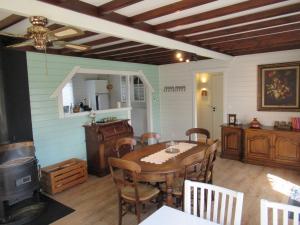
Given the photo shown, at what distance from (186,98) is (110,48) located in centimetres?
294

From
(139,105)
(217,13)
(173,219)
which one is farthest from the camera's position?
(139,105)

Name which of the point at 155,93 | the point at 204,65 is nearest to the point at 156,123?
the point at 155,93

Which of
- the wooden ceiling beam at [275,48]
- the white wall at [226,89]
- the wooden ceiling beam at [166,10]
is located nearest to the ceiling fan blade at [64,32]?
the wooden ceiling beam at [166,10]

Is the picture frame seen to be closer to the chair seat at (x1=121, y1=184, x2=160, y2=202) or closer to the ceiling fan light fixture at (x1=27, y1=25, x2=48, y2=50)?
the chair seat at (x1=121, y1=184, x2=160, y2=202)

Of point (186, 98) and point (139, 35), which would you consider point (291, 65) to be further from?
point (139, 35)

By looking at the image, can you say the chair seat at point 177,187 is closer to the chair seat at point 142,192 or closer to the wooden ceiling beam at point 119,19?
the chair seat at point 142,192

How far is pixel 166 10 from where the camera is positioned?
2.24 meters

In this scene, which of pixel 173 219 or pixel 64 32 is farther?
pixel 64 32

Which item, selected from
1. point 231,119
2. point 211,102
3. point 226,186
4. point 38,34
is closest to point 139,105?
point 211,102

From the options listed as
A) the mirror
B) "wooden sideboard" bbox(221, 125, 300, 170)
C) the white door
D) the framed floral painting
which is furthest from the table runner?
the white door

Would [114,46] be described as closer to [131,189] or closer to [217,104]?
[131,189]

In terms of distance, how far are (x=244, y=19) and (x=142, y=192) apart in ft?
7.85

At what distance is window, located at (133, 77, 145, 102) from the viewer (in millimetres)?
7152

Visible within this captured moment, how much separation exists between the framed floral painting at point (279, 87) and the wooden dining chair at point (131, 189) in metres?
3.57
